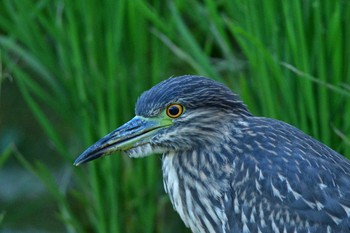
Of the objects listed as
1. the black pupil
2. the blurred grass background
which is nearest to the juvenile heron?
the black pupil

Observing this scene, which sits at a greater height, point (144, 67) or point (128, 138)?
point (144, 67)

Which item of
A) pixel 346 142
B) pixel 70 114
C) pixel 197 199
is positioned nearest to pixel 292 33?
pixel 346 142

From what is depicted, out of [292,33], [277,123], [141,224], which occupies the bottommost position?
[141,224]

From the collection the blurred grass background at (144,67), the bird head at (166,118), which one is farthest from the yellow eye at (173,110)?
the blurred grass background at (144,67)

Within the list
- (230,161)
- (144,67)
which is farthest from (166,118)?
(144,67)

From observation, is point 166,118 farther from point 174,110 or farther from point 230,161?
point 230,161

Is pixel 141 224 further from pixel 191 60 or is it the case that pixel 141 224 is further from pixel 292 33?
pixel 292 33
